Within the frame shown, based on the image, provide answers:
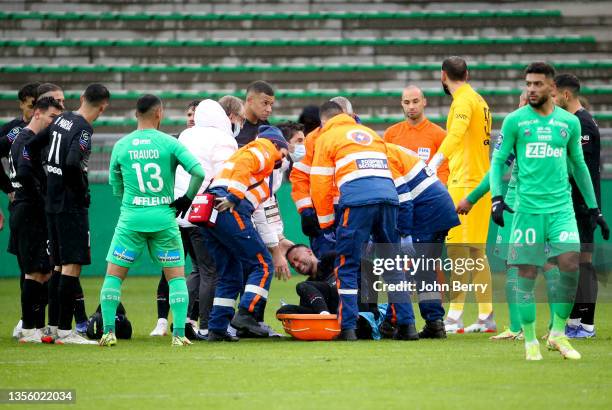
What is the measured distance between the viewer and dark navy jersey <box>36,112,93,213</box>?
32.2 feet

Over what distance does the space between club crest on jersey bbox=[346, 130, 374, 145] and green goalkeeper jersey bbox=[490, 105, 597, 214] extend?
1.85 meters

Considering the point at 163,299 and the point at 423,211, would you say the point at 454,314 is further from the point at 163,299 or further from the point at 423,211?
the point at 163,299

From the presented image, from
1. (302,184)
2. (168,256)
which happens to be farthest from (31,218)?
(302,184)

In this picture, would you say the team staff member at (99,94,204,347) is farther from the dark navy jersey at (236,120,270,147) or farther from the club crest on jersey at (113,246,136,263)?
the dark navy jersey at (236,120,270,147)

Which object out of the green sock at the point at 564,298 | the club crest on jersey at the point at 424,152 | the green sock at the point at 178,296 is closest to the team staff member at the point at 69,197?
the green sock at the point at 178,296

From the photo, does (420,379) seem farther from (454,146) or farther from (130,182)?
(454,146)

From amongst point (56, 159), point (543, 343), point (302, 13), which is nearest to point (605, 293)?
point (543, 343)

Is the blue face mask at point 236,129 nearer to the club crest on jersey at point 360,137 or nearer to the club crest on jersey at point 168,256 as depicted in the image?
the club crest on jersey at point 360,137

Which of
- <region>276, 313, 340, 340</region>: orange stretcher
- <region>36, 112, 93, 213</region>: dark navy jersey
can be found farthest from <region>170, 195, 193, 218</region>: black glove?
<region>276, 313, 340, 340</region>: orange stretcher

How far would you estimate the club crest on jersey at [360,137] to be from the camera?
32.9 feet

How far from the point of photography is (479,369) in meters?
7.83

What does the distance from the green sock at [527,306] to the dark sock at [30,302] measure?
14.7 feet

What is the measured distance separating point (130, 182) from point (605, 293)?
7.59 m

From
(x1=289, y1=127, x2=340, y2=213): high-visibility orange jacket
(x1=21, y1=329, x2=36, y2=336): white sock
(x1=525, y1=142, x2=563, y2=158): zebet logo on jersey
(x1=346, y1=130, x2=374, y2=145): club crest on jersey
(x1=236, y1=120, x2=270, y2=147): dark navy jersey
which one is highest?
(x1=236, y1=120, x2=270, y2=147): dark navy jersey
